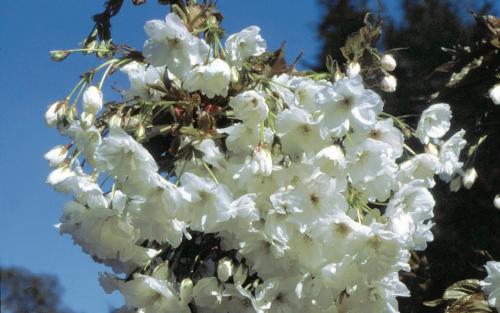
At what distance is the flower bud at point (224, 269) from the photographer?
1.35 metres

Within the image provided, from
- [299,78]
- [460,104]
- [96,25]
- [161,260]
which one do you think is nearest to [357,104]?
[299,78]

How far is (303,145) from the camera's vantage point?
1.26m

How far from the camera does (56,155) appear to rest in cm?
144

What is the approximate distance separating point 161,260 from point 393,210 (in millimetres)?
499

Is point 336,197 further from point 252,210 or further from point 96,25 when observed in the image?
point 96,25

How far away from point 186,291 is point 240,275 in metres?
0.11

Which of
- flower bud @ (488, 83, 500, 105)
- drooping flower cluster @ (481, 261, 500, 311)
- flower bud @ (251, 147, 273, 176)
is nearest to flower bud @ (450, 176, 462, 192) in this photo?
flower bud @ (488, 83, 500, 105)

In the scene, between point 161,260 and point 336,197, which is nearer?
point 336,197

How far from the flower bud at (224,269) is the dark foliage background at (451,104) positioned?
49 cm

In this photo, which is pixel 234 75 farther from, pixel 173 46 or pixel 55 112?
Result: pixel 55 112

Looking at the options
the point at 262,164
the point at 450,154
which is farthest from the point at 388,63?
the point at 262,164

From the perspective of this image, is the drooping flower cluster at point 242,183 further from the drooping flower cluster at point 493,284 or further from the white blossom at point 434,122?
the drooping flower cluster at point 493,284

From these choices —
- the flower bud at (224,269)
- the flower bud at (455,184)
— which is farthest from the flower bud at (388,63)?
the flower bud at (455,184)

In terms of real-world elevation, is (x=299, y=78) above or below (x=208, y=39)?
below
